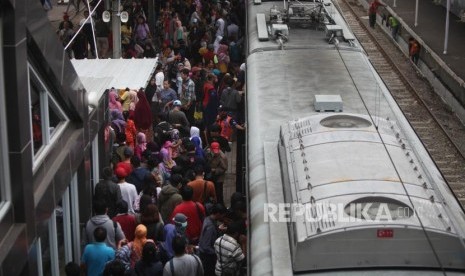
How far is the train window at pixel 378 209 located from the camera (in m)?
6.69

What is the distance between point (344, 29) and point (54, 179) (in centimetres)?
700

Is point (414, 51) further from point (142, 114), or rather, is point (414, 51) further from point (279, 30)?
point (142, 114)

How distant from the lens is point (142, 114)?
14.4 m

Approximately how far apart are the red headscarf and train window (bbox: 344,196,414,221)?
795cm

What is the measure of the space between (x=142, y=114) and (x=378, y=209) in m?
Answer: 8.10

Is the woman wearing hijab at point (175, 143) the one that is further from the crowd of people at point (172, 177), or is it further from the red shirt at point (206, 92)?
the red shirt at point (206, 92)

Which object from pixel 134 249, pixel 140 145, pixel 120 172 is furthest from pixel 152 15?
pixel 134 249

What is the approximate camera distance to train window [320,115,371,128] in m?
8.46

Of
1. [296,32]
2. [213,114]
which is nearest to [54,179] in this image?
[296,32]

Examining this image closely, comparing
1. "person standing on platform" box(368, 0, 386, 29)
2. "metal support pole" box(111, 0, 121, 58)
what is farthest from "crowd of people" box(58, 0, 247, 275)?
"person standing on platform" box(368, 0, 386, 29)

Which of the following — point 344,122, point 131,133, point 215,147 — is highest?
point 344,122

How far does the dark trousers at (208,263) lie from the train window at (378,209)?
302 cm

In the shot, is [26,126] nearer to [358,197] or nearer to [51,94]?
[51,94]

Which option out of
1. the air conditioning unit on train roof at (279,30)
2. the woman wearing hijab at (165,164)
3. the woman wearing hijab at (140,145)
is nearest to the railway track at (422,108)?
the air conditioning unit on train roof at (279,30)
